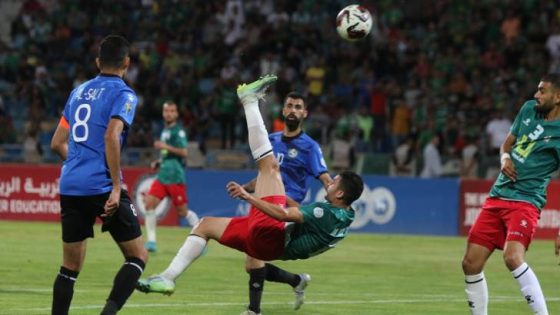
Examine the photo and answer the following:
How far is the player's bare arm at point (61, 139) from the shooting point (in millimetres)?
11023

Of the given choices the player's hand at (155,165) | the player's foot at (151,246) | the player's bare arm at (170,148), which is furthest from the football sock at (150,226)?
the player's bare arm at (170,148)

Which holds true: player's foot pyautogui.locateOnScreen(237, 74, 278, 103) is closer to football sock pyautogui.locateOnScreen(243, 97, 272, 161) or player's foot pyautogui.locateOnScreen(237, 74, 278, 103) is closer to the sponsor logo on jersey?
football sock pyautogui.locateOnScreen(243, 97, 272, 161)

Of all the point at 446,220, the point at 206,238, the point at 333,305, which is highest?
the point at 206,238

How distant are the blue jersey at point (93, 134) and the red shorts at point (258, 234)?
5.28ft

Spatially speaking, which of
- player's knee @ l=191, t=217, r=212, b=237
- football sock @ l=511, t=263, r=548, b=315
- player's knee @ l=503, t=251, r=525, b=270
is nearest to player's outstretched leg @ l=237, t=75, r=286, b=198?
player's knee @ l=191, t=217, r=212, b=237

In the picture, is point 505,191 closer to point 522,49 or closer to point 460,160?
point 460,160

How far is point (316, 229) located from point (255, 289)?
1612 mm

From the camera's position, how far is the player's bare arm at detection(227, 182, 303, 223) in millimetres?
10766

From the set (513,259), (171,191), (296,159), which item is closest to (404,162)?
(171,191)

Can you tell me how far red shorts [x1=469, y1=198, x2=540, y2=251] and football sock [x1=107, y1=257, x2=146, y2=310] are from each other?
10.8ft

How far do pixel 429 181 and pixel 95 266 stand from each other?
35.6ft

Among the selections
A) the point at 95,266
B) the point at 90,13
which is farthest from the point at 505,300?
the point at 90,13

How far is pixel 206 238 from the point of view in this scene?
11859mm

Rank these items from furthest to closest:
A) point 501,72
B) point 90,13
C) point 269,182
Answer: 1. point 90,13
2. point 501,72
3. point 269,182
